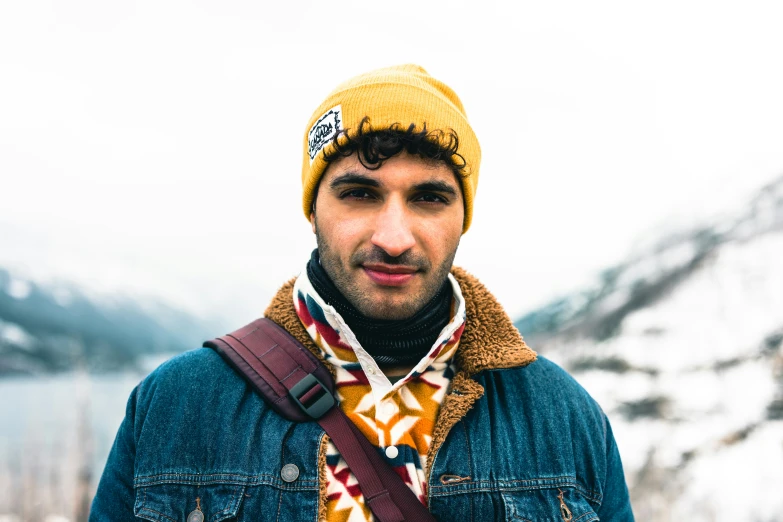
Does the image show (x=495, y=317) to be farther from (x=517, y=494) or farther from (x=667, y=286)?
(x=667, y=286)

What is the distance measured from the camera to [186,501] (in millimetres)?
1332

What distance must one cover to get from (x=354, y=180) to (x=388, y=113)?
213mm

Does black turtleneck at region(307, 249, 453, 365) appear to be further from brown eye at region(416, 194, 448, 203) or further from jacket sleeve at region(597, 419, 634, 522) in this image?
jacket sleeve at region(597, 419, 634, 522)

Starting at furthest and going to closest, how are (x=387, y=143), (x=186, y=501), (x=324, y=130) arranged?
(x=324, y=130)
(x=387, y=143)
(x=186, y=501)

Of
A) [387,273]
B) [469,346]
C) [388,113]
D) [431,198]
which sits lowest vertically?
[469,346]

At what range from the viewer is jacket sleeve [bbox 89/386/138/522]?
4.56 ft

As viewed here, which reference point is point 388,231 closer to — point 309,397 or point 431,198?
point 431,198

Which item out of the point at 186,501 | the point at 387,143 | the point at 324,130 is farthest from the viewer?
the point at 324,130

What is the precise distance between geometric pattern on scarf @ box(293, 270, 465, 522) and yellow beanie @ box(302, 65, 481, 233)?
37cm

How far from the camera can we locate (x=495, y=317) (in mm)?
1697

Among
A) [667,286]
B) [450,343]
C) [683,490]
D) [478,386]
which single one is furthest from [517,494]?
[667,286]

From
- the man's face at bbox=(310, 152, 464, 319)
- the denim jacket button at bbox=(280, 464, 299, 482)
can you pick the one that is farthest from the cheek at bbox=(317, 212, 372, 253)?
the denim jacket button at bbox=(280, 464, 299, 482)

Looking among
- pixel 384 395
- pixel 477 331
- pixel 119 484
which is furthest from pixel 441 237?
pixel 119 484

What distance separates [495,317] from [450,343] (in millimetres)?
230
